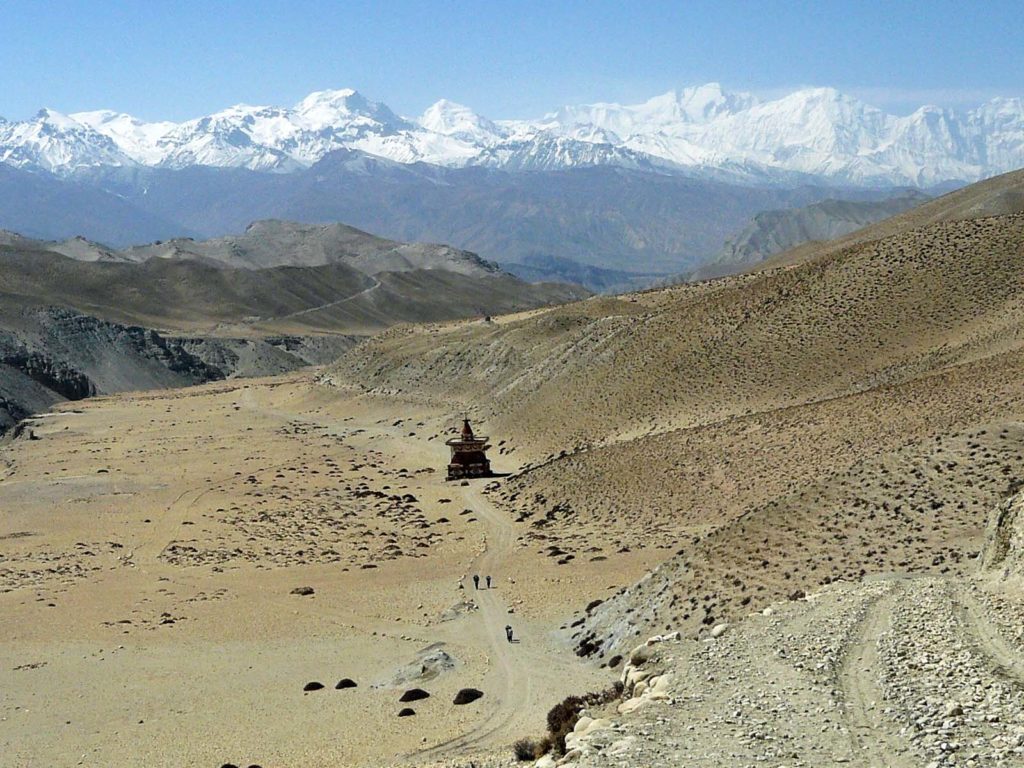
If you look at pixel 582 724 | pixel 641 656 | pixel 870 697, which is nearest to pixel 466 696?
pixel 641 656

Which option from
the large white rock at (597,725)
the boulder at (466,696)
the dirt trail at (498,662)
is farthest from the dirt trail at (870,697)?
the boulder at (466,696)

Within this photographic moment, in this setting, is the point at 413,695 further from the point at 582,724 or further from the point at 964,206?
the point at 964,206

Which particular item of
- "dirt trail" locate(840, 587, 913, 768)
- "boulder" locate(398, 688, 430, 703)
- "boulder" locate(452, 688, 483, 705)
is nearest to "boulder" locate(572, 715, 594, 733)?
"dirt trail" locate(840, 587, 913, 768)

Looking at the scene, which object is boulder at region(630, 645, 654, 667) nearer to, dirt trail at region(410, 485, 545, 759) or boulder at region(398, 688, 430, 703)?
dirt trail at region(410, 485, 545, 759)

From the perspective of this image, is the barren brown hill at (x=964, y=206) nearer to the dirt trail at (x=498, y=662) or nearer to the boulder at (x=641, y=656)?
the dirt trail at (x=498, y=662)

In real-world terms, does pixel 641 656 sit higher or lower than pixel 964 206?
lower

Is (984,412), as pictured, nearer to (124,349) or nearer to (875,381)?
(875,381)

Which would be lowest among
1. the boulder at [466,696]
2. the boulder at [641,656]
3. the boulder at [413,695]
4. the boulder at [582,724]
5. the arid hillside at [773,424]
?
the boulder at [466,696]
